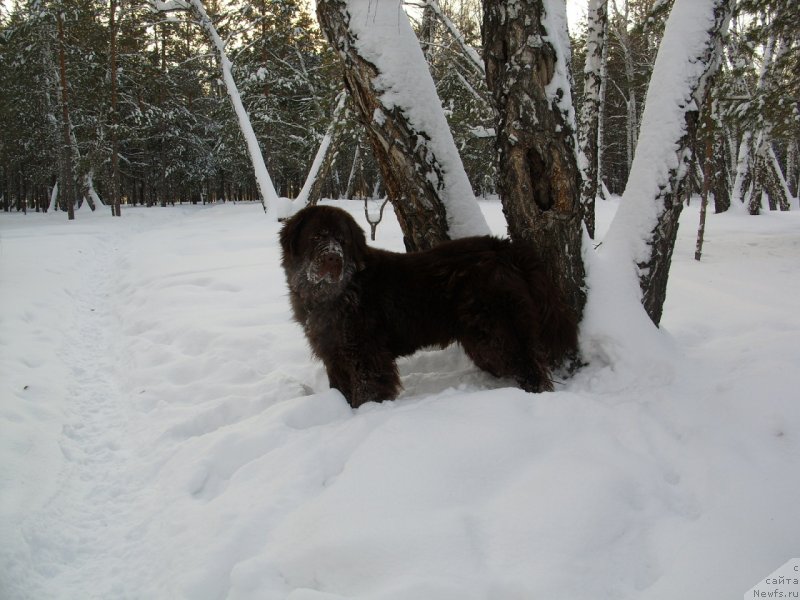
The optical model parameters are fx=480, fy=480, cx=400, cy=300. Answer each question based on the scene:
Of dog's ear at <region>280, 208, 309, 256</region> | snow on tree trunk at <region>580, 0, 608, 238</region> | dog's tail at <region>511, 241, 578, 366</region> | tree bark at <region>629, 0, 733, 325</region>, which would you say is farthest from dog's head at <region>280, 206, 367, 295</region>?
snow on tree trunk at <region>580, 0, 608, 238</region>

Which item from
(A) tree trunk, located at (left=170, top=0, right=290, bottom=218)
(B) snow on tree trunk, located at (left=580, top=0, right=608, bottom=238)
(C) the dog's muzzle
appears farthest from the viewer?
(A) tree trunk, located at (left=170, top=0, right=290, bottom=218)

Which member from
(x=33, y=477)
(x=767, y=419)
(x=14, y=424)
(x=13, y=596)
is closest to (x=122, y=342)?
(x=14, y=424)

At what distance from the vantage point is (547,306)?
3.52m

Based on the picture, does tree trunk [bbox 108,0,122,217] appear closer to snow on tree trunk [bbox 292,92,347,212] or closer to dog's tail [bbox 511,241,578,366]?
snow on tree trunk [bbox 292,92,347,212]

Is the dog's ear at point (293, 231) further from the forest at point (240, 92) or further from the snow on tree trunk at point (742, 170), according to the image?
the snow on tree trunk at point (742, 170)

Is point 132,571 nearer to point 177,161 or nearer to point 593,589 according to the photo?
point 593,589

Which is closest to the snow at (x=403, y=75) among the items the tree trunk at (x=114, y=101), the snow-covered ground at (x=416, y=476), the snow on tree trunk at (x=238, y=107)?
the snow-covered ground at (x=416, y=476)

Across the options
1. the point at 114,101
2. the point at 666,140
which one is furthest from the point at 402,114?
the point at 114,101

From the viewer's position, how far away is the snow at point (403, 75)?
3863 mm

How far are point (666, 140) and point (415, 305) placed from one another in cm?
239

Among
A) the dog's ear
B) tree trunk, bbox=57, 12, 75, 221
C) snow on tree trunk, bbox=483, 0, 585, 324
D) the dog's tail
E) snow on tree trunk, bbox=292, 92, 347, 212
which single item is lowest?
the dog's tail

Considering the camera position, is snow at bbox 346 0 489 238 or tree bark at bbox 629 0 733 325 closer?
tree bark at bbox 629 0 733 325

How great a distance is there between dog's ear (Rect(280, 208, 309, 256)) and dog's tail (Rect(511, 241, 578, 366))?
63.0 inches

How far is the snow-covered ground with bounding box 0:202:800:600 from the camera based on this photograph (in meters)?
2.01
